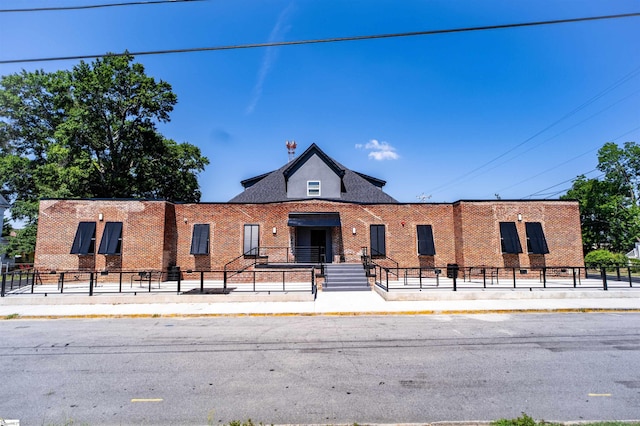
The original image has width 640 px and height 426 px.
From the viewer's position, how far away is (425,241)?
21266 mm

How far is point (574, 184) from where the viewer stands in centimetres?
5047

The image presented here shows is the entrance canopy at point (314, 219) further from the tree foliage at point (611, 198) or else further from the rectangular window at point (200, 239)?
the tree foliage at point (611, 198)

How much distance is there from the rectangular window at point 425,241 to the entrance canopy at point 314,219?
552 cm

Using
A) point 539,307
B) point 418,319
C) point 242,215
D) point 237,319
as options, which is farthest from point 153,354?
point 242,215

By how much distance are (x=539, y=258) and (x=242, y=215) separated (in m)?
19.4

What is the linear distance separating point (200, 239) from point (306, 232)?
22.8 feet

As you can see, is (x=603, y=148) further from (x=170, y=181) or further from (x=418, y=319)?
(x=170, y=181)

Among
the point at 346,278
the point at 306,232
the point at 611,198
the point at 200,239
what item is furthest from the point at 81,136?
the point at 611,198

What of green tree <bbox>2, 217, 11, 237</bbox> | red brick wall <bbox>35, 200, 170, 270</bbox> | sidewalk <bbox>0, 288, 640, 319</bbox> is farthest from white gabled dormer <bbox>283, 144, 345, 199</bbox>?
green tree <bbox>2, 217, 11, 237</bbox>

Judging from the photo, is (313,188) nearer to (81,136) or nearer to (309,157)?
(309,157)

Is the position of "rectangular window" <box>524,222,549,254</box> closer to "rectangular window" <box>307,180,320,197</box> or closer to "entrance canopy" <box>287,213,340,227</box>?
"entrance canopy" <box>287,213,340,227</box>

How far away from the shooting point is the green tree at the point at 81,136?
2833 centimetres

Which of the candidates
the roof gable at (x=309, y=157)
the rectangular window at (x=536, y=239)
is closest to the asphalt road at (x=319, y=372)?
the rectangular window at (x=536, y=239)

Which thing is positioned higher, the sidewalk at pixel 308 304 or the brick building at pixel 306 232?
the brick building at pixel 306 232
